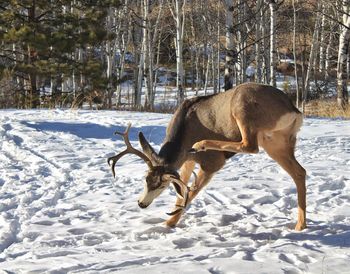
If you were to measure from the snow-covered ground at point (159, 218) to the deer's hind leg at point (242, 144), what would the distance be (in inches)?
28.9

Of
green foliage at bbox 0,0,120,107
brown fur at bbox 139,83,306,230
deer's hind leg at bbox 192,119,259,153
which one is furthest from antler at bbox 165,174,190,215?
green foliage at bbox 0,0,120,107

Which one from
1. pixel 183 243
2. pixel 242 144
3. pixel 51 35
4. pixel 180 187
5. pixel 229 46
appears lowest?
pixel 183 243

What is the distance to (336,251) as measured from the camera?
4297 mm

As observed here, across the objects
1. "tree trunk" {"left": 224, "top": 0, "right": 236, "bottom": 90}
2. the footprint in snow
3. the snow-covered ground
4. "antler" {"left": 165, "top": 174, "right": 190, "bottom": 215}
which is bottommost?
the footprint in snow

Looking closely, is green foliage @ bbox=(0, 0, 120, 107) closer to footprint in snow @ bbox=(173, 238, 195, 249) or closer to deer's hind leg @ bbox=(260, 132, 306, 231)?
deer's hind leg @ bbox=(260, 132, 306, 231)

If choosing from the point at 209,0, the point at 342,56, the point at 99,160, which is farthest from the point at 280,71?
the point at 99,160

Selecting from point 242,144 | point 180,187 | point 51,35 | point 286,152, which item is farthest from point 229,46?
point 180,187

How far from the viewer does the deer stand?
4965 mm

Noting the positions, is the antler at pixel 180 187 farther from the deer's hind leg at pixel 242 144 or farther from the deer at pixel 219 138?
the deer's hind leg at pixel 242 144

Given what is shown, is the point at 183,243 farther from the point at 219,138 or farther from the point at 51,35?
the point at 51,35

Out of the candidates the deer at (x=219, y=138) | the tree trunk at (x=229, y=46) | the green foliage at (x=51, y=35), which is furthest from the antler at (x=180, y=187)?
the green foliage at (x=51, y=35)

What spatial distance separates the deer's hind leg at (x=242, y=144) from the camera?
15.8 feet

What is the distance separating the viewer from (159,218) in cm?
550

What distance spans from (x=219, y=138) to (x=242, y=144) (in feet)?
1.66
